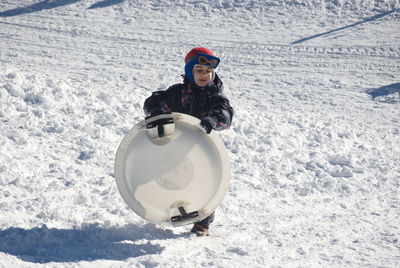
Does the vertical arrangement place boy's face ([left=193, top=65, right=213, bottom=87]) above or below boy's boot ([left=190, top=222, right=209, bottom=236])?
above

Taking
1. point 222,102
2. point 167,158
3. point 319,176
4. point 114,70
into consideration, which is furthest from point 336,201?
point 114,70

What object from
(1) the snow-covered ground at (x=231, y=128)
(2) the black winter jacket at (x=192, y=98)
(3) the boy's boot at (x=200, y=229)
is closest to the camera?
(1) the snow-covered ground at (x=231, y=128)

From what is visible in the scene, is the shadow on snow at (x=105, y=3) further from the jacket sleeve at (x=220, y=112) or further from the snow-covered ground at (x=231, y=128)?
the jacket sleeve at (x=220, y=112)

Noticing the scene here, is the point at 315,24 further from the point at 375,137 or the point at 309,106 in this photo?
the point at 375,137

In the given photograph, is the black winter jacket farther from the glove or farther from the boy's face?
the glove

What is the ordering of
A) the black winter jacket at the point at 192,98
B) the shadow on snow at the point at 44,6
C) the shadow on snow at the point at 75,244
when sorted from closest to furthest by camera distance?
1. the shadow on snow at the point at 75,244
2. the black winter jacket at the point at 192,98
3. the shadow on snow at the point at 44,6

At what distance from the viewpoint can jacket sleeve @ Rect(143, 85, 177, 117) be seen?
313 cm

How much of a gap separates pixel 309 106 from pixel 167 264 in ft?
14.2

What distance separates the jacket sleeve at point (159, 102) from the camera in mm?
3129

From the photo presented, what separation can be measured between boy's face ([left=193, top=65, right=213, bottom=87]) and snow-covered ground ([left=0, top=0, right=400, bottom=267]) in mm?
1102

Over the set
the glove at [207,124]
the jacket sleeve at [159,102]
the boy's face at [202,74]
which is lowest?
the glove at [207,124]

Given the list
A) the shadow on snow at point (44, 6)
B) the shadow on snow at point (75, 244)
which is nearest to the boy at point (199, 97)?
the shadow on snow at point (75, 244)

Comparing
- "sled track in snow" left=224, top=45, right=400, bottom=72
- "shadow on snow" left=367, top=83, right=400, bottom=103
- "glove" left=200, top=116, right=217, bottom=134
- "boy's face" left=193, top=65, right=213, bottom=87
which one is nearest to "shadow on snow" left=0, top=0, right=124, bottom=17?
"sled track in snow" left=224, top=45, right=400, bottom=72

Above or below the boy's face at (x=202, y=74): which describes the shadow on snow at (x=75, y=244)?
below
